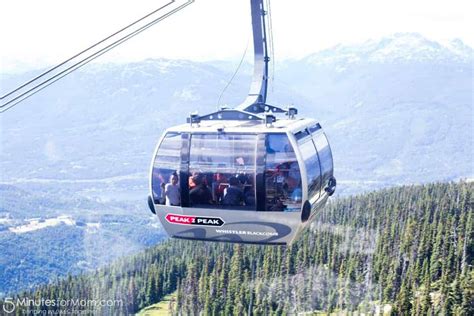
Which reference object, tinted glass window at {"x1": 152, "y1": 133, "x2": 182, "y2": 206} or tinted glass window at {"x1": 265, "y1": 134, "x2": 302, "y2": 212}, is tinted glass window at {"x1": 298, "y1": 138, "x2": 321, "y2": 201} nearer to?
tinted glass window at {"x1": 265, "y1": 134, "x2": 302, "y2": 212}

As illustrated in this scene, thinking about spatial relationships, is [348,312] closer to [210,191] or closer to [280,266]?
[280,266]

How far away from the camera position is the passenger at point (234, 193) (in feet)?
50.6

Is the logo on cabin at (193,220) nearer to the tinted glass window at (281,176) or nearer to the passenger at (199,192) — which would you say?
the passenger at (199,192)

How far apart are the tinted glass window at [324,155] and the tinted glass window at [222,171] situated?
237 cm

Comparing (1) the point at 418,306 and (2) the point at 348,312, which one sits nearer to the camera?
(1) the point at 418,306

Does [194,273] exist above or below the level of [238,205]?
below

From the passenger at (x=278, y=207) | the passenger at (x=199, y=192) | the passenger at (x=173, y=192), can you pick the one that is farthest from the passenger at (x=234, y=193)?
the passenger at (x=173, y=192)

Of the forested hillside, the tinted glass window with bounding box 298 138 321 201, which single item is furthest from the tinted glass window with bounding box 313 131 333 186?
the forested hillside

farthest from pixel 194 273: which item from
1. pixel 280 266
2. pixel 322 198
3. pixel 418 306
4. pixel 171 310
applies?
pixel 322 198

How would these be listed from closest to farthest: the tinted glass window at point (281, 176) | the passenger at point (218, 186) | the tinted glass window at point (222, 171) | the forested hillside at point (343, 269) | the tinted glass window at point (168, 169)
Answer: the tinted glass window at point (281, 176) < the tinted glass window at point (222, 171) < the passenger at point (218, 186) < the tinted glass window at point (168, 169) < the forested hillside at point (343, 269)

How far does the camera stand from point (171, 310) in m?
111

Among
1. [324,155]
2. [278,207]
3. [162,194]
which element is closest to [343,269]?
[324,155]

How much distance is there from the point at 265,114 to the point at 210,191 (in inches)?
87.9

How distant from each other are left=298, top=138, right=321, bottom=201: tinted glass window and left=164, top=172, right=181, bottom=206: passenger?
3.08m
